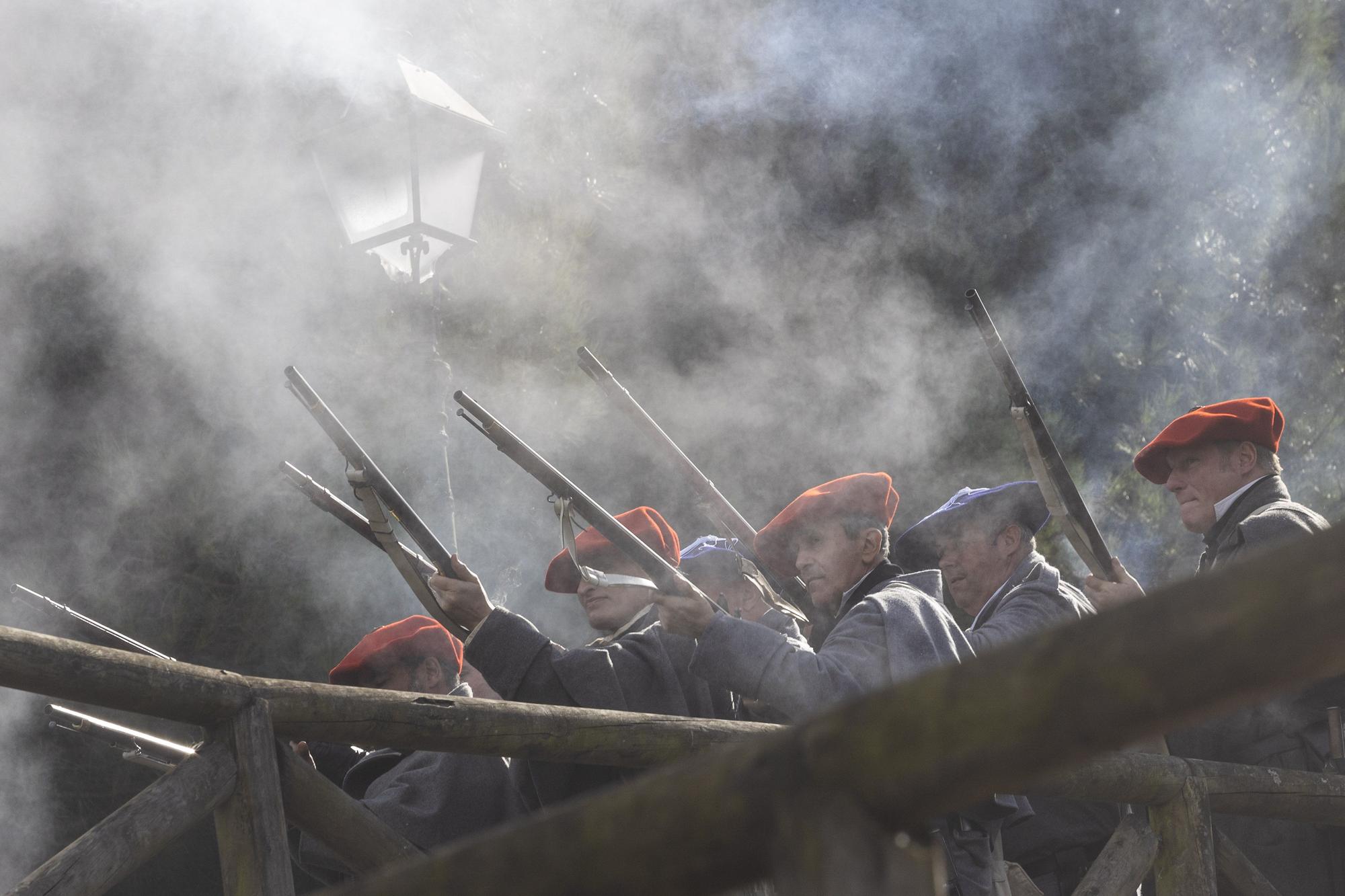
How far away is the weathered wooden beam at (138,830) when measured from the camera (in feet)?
5.60

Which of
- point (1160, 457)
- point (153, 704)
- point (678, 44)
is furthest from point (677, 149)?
point (153, 704)

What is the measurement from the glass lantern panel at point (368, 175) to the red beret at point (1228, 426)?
2.26 m

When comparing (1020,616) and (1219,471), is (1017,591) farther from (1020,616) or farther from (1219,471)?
(1219,471)

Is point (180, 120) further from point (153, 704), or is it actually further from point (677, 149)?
point (153, 704)

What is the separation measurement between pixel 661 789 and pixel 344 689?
1.41 meters

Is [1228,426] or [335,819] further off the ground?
[1228,426]

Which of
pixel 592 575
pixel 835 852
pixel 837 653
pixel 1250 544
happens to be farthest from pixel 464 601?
pixel 835 852

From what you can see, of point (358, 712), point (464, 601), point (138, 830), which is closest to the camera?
point (138, 830)

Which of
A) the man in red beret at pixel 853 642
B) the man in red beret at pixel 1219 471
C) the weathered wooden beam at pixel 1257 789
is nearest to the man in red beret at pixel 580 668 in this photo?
the man in red beret at pixel 853 642

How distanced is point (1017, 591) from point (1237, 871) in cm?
80

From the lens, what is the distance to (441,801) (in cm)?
323

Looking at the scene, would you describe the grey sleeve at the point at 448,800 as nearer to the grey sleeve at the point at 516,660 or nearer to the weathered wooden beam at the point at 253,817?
the grey sleeve at the point at 516,660

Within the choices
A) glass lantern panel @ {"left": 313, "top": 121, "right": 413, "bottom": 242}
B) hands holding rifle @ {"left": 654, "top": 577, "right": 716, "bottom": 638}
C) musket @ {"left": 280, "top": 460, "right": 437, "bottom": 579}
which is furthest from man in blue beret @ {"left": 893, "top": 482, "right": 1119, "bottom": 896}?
glass lantern panel @ {"left": 313, "top": 121, "right": 413, "bottom": 242}

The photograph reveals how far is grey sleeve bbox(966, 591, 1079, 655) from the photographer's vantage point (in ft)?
10.1
